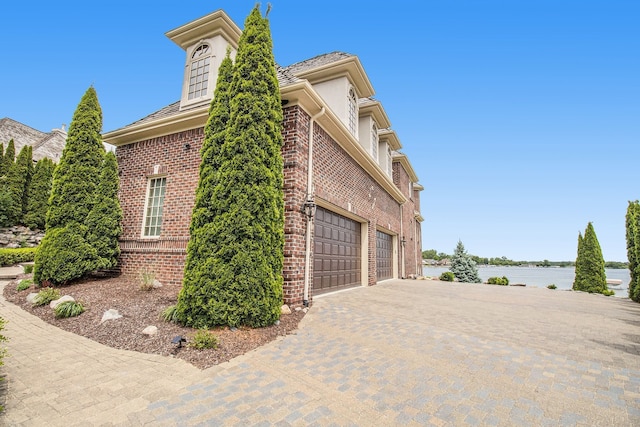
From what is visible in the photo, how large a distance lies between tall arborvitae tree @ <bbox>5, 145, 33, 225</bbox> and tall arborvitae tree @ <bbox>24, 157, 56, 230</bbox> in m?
0.29

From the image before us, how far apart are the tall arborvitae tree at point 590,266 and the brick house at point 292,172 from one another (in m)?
12.9

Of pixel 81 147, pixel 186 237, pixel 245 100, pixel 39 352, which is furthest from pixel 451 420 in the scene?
pixel 81 147


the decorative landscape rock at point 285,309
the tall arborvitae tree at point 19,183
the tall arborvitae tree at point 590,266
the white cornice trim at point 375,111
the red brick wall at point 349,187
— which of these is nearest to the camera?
the decorative landscape rock at point 285,309

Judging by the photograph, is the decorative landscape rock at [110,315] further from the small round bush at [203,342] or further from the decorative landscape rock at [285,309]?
the decorative landscape rock at [285,309]

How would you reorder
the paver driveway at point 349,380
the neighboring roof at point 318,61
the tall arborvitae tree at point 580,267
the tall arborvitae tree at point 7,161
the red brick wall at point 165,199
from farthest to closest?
1. the tall arborvitae tree at point 7,161
2. the tall arborvitae tree at point 580,267
3. the neighboring roof at point 318,61
4. the red brick wall at point 165,199
5. the paver driveway at point 349,380

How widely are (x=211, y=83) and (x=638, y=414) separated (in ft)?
33.0

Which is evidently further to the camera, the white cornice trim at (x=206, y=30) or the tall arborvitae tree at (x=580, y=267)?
the tall arborvitae tree at (x=580, y=267)

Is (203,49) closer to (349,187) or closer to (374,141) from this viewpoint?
(349,187)

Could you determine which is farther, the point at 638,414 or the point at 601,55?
the point at 601,55

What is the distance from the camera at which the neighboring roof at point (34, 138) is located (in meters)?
22.6

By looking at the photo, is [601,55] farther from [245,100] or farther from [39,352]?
[39,352]

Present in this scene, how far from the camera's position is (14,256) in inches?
541

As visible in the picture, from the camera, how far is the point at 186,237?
718 cm

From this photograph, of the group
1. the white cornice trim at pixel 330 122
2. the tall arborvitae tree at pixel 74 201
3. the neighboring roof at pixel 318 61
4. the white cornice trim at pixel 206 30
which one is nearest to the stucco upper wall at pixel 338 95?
the neighboring roof at pixel 318 61
